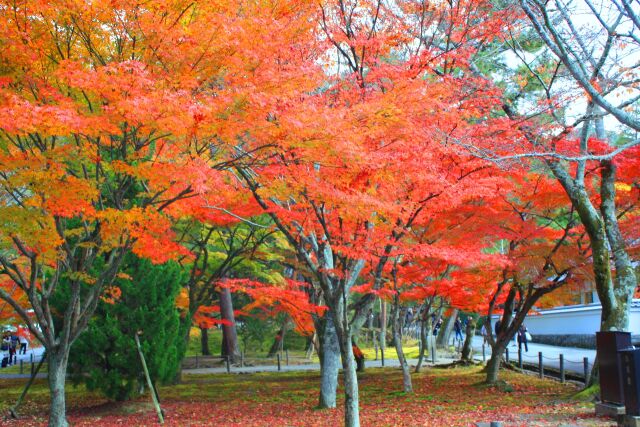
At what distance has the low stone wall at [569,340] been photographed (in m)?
26.2

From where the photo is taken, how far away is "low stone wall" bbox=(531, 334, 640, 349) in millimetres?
26198

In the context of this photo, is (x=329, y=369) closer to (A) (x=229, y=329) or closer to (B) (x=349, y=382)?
(B) (x=349, y=382)

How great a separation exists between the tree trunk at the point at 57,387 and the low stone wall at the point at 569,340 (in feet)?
64.8

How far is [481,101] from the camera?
42.5ft

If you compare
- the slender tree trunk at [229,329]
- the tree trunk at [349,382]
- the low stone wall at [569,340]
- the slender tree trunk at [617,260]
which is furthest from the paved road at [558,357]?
the slender tree trunk at [229,329]

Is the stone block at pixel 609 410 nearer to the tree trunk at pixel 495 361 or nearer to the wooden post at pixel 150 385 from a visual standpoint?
the tree trunk at pixel 495 361

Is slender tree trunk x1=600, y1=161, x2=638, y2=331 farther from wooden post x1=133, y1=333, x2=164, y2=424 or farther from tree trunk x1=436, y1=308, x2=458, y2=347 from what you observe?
tree trunk x1=436, y1=308, x2=458, y2=347

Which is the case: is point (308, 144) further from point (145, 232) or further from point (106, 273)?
point (106, 273)

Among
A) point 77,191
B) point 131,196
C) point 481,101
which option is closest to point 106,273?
point 77,191

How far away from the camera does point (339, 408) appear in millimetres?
13594

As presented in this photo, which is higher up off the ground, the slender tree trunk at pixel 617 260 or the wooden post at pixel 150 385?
the slender tree trunk at pixel 617 260

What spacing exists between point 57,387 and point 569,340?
24.7 metres

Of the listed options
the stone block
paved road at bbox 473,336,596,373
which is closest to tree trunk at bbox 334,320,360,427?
the stone block

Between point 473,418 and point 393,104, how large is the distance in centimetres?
579
